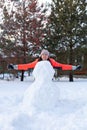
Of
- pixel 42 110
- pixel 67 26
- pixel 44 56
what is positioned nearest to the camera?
pixel 42 110

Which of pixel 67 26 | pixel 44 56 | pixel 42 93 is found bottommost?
pixel 42 93

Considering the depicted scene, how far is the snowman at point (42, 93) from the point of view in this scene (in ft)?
27.6

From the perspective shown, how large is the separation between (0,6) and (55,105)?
22.8 meters

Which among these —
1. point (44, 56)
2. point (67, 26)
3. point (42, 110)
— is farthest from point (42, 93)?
point (67, 26)

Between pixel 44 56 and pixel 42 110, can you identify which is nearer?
pixel 42 110

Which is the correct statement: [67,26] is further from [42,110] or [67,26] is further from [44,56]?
[42,110]

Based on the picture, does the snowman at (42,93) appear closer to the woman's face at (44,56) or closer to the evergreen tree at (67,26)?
the woman's face at (44,56)

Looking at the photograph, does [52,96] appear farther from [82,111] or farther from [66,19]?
[66,19]

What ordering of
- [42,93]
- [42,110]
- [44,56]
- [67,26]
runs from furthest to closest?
1. [67,26]
2. [44,56]
3. [42,93]
4. [42,110]

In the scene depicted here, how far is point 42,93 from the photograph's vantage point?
8.77 metres

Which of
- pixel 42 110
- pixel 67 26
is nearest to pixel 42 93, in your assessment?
pixel 42 110

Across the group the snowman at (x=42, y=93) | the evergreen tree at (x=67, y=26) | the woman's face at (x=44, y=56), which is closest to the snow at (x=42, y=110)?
the snowman at (x=42, y=93)

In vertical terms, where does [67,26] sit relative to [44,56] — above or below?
above

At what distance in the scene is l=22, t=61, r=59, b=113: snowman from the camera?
8.42m
